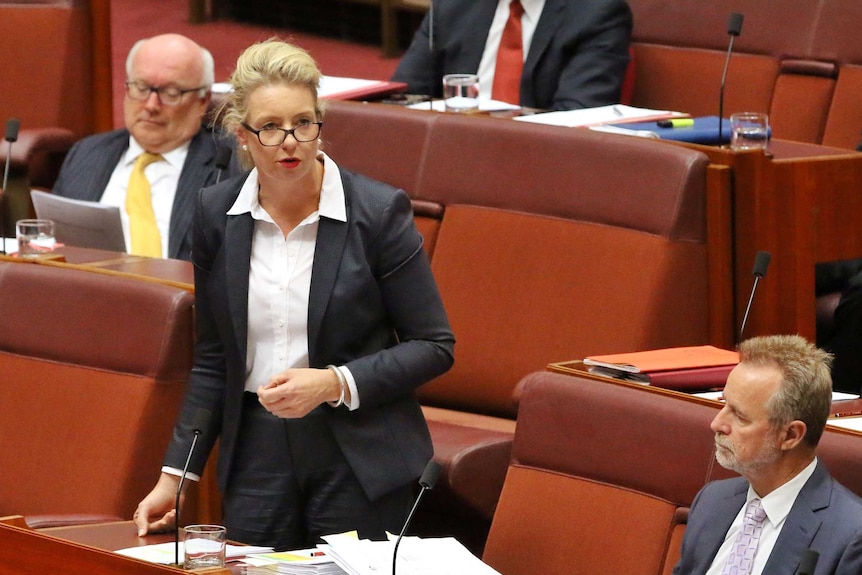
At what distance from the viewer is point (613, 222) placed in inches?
79.0

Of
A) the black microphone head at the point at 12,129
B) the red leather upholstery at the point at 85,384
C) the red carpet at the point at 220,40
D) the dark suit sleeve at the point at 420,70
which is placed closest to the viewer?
the red leather upholstery at the point at 85,384

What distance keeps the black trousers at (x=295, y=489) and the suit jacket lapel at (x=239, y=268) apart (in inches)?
2.6

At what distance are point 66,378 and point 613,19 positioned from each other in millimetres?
1098

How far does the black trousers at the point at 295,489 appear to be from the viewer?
1507 millimetres

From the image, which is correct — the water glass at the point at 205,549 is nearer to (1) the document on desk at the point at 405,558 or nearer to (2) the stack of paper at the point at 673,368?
(1) the document on desk at the point at 405,558

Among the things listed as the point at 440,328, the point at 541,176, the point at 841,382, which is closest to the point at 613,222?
the point at 541,176

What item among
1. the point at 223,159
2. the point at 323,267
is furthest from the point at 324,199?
the point at 223,159

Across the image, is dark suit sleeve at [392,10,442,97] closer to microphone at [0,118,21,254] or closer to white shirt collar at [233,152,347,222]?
microphone at [0,118,21,254]

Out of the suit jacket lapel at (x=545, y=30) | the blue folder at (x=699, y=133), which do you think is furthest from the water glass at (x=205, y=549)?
the suit jacket lapel at (x=545, y=30)

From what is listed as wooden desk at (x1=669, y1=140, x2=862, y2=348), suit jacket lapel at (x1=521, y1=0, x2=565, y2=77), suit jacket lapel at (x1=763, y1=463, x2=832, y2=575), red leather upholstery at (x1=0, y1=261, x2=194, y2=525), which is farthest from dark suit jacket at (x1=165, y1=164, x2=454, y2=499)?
suit jacket lapel at (x1=521, y1=0, x2=565, y2=77)

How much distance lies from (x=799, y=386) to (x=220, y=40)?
267 centimetres

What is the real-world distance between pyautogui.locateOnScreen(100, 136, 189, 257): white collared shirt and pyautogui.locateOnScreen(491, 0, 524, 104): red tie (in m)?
0.51

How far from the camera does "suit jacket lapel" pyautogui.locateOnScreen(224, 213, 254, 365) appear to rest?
1511mm

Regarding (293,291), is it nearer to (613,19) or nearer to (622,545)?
(622,545)
